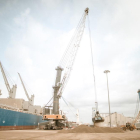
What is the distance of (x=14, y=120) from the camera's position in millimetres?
34219

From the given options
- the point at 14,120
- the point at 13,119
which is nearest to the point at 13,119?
the point at 13,119

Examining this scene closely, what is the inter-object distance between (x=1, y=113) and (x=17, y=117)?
869 centimetres

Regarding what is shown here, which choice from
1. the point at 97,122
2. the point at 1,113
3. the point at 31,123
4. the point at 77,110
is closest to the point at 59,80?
the point at 31,123

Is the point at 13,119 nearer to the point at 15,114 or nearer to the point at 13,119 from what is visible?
the point at 13,119

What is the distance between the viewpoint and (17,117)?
3609cm

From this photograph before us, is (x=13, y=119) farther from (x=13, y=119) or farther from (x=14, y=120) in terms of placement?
(x=14, y=120)

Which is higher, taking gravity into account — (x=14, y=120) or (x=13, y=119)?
(x=13, y=119)

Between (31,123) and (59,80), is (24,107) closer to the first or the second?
(31,123)

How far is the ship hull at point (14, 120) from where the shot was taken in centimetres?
2899

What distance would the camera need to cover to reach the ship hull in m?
29.0

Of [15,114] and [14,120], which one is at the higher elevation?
[15,114]

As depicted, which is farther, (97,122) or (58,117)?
(97,122)

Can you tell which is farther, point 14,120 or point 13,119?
point 14,120

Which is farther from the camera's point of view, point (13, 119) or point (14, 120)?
point (14, 120)
